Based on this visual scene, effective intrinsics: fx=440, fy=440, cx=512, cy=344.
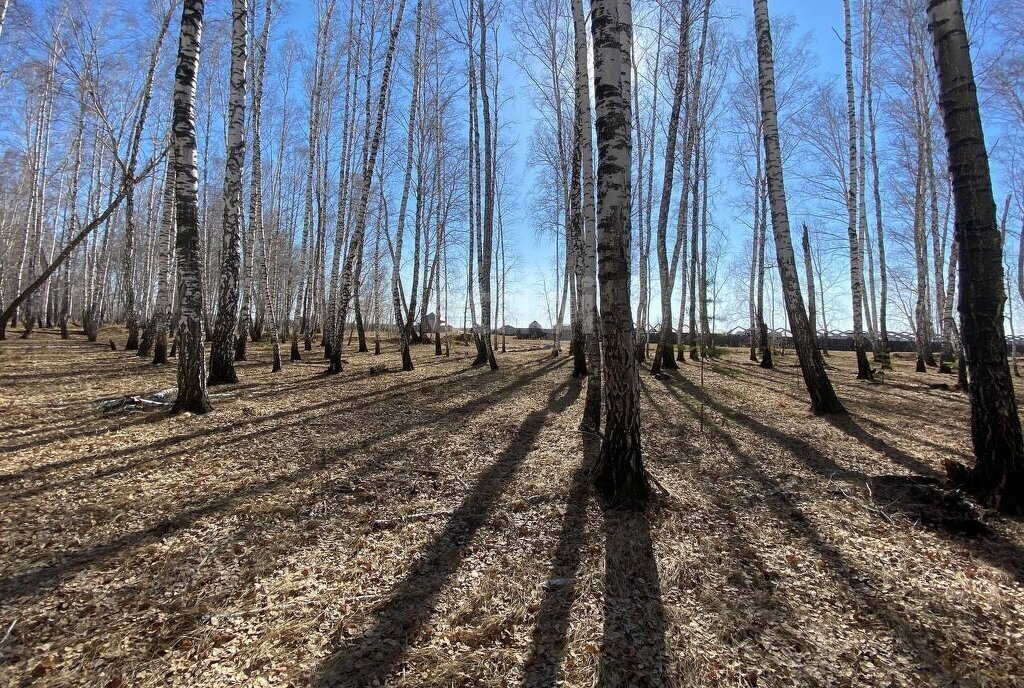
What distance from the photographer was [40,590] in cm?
249

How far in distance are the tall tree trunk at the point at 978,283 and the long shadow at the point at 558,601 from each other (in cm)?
340

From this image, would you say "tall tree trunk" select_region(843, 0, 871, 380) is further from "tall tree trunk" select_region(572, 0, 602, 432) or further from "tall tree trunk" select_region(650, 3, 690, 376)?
"tall tree trunk" select_region(572, 0, 602, 432)

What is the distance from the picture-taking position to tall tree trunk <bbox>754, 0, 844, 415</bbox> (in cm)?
702

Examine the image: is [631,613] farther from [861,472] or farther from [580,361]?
[580,361]

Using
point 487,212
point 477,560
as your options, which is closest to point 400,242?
point 487,212

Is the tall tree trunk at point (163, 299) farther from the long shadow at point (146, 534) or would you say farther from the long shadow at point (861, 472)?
the long shadow at point (861, 472)

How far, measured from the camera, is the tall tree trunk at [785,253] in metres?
7.02

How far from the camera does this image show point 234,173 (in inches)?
312

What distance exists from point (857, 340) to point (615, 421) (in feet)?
39.1

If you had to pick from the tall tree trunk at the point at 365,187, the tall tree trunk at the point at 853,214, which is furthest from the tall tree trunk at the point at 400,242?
the tall tree trunk at the point at 853,214

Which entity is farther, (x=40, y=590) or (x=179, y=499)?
(x=179, y=499)

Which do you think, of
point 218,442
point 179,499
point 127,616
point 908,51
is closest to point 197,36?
point 218,442

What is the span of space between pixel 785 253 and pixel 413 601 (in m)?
7.56

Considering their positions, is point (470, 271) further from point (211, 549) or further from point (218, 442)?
point (211, 549)
